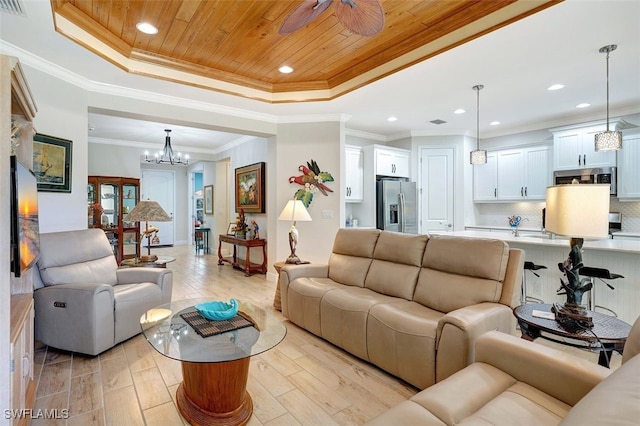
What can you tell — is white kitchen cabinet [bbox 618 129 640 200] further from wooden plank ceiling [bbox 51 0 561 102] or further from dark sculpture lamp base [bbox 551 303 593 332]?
dark sculpture lamp base [bbox 551 303 593 332]

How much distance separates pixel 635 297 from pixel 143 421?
4044mm

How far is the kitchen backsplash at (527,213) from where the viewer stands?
4.62 meters

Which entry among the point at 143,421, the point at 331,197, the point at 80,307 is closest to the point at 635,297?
the point at 331,197

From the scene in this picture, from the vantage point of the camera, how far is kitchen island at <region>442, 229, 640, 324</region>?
9.36 ft

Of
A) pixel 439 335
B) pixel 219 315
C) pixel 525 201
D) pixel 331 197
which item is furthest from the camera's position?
pixel 525 201

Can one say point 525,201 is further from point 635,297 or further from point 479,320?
point 479,320

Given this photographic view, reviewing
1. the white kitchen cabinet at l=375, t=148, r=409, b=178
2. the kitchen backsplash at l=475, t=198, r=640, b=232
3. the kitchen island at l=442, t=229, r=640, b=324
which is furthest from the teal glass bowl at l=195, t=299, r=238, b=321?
the kitchen backsplash at l=475, t=198, r=640, b=232

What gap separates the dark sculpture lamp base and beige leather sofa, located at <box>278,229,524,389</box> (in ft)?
1.11

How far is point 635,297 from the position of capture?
2.85 meters

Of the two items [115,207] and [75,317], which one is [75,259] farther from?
[115,207]

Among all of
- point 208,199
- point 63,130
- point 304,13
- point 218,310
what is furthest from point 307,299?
point 208,199

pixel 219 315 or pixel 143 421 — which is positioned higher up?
pixel 219 315

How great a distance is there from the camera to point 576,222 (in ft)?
5.55

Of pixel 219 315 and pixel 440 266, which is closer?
pixel 219 315
